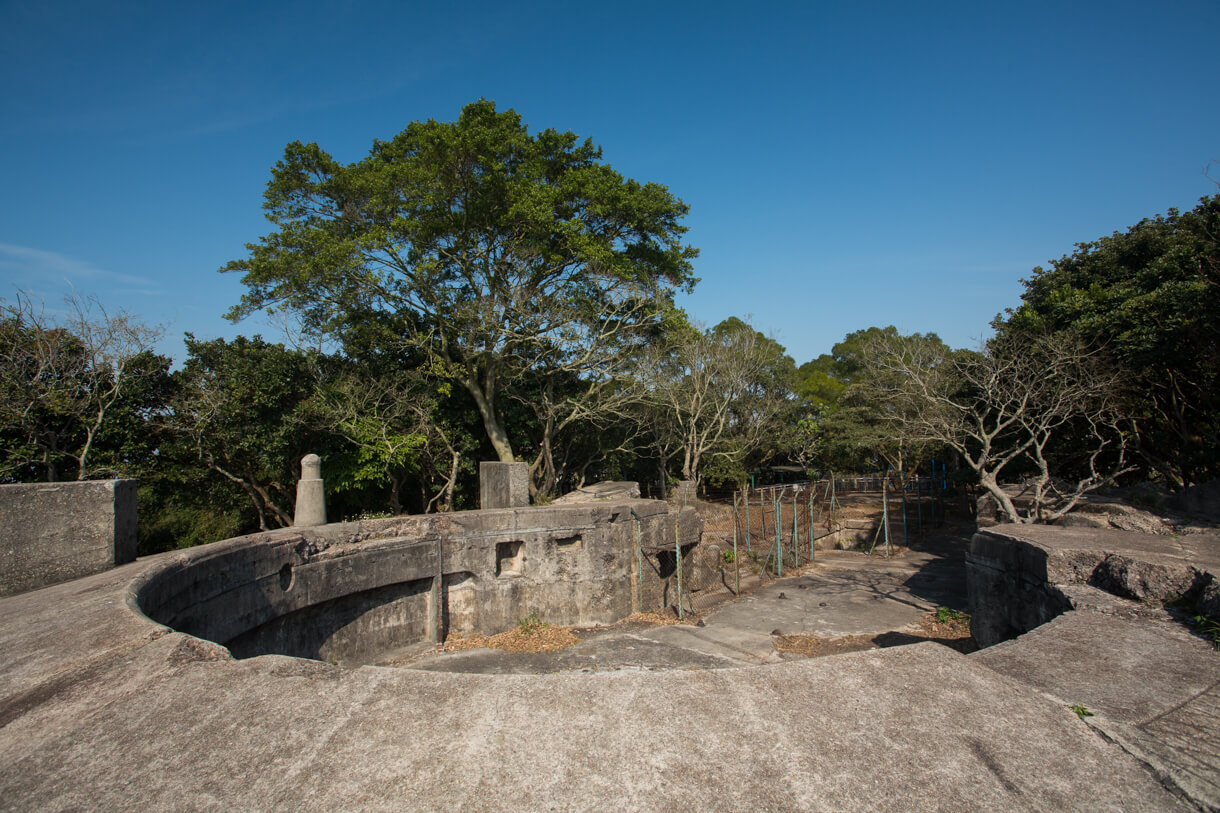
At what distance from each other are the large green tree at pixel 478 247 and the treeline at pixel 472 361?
0.21 feet

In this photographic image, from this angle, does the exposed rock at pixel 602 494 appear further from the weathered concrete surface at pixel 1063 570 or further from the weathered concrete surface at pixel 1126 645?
the weathered concrete surface at pixel 1126 645

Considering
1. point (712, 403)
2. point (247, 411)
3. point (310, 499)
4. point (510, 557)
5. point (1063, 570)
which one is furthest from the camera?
point (712, 403)

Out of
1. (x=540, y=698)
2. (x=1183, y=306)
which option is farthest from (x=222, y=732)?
(x=1183, y=306)

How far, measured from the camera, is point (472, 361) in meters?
14.9

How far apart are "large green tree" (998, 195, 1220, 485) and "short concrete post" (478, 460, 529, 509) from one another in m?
11.9

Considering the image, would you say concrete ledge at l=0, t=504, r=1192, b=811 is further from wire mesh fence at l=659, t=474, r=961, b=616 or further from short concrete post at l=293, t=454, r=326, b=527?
wire mesh fence at l=659, t=474, r=961, b=616

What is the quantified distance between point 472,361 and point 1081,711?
45.1 feet

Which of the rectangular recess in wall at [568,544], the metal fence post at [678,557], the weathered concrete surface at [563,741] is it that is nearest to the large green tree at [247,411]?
the rectangular recess in wall at [568,544]

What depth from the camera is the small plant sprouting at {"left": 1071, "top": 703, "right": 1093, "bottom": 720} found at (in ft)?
7.88

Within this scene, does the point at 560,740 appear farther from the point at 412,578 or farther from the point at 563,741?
the point at 412,578

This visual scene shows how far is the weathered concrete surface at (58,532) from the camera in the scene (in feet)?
17.5

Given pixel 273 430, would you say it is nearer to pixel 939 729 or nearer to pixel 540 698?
pixel 540 698

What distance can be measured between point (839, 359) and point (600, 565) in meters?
43.4

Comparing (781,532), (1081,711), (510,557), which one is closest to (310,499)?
(510,557)
